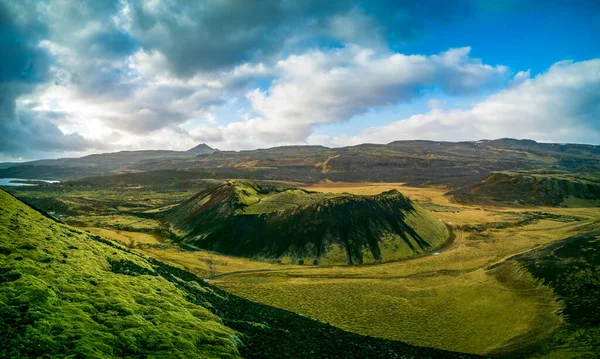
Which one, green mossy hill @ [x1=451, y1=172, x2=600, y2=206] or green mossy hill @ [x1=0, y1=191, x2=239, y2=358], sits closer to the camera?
green mossy hill @ [x1=0, y1=191, x2=239, y2=358]

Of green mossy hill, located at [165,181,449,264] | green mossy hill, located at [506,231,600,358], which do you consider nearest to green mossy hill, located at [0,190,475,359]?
green mossy hill, located at [506,231,600,358]

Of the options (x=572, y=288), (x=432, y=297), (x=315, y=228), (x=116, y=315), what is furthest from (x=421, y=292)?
(x=116, y=315)

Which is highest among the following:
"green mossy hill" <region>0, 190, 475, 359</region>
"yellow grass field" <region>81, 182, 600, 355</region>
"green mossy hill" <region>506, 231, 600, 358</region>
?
"green mossy hill" <region>0, 190, 475, 359</region>

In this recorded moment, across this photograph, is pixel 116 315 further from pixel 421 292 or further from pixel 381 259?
pixel 381 259

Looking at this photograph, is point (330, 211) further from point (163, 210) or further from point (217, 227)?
point (163, 210)

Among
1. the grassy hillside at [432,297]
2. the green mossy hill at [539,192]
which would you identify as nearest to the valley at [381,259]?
the grassy hillside at [432,297]

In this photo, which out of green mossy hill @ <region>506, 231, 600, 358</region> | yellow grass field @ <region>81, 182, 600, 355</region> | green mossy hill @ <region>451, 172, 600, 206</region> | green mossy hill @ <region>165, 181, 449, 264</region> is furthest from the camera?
green mossy hill @ <region>451, 172, 600, 206</region>

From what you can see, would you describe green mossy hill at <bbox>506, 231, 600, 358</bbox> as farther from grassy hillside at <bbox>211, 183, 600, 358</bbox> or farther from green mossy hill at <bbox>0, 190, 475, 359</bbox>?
green mossy hill at <bbox>0, 190, 475, 359</bbox>
